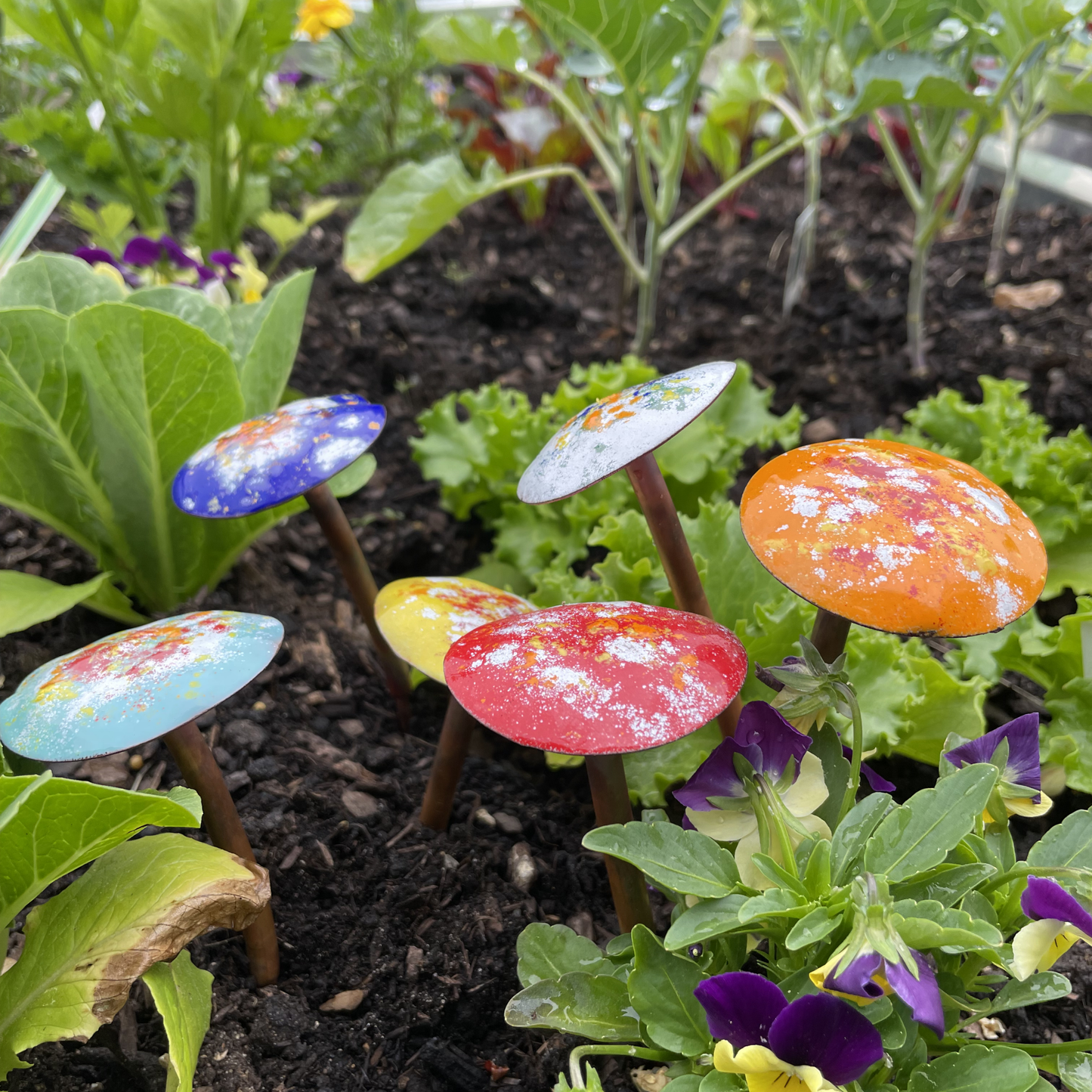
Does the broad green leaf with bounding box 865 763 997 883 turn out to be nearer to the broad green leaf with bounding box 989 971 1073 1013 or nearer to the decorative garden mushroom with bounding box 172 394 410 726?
the broad green leaf with bounding box 989 971 1073 1013

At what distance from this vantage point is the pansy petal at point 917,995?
2.26 ft

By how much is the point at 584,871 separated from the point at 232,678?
731mm

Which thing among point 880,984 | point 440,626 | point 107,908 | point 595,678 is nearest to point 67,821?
point 107,908

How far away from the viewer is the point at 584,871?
1.37 m

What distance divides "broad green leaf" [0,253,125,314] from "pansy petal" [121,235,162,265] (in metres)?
0.47

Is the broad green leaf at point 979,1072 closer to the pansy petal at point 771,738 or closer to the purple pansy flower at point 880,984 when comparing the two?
the purple pansy flower at point 880,984

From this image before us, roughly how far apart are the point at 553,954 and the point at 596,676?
0.44 metres

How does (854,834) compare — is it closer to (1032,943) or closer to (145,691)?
(1032,943)

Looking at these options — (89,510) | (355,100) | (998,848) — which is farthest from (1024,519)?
(355,100)

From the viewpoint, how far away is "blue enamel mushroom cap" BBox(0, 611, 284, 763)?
81 centimetres

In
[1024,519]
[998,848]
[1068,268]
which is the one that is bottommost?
[1068,268]

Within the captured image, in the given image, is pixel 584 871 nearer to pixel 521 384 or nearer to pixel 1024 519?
pixel 1024 519

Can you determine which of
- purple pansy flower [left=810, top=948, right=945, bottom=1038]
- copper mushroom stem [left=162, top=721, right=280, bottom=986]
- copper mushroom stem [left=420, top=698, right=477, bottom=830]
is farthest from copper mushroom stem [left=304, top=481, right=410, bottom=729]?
purple pansy flower [left=810, top=948, right=945, bottom=1038]

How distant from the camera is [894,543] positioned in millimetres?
813
